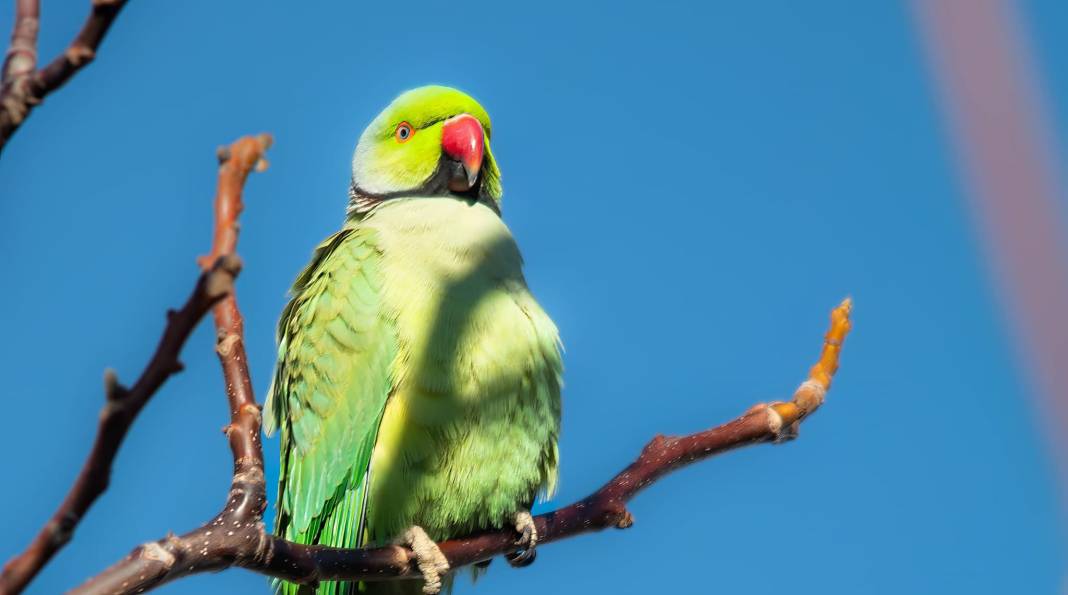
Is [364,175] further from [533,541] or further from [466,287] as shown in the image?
[533,541]

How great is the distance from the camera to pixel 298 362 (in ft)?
13.4

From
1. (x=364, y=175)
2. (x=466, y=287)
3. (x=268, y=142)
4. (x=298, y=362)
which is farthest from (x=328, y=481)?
(x=268, y=142)

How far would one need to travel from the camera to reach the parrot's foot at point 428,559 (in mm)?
3348

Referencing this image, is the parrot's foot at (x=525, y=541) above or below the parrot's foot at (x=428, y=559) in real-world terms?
Answer: above

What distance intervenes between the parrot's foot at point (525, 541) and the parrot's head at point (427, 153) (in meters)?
1.65

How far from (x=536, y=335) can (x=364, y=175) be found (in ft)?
5.27

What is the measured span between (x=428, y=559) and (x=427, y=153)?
2140 millimetres

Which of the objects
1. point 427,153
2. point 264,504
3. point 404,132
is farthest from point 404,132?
point 264,504

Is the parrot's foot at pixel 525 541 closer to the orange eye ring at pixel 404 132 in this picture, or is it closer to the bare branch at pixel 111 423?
the orange eye ring at pixel 404 132

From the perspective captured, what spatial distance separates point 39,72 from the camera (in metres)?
1.48

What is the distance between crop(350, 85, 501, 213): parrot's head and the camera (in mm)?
4828

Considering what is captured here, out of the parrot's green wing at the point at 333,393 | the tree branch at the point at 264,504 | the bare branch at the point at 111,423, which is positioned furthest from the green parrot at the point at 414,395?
the bare branch at the point at 111,423

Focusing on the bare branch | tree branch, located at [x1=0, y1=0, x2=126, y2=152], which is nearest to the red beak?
tree branch, located at [x1=0, y1=0, x2=126, y2=152]

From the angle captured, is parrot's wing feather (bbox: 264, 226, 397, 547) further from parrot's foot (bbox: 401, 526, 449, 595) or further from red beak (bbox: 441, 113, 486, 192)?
red beak (bbox: 441, 113, 486, 192)
